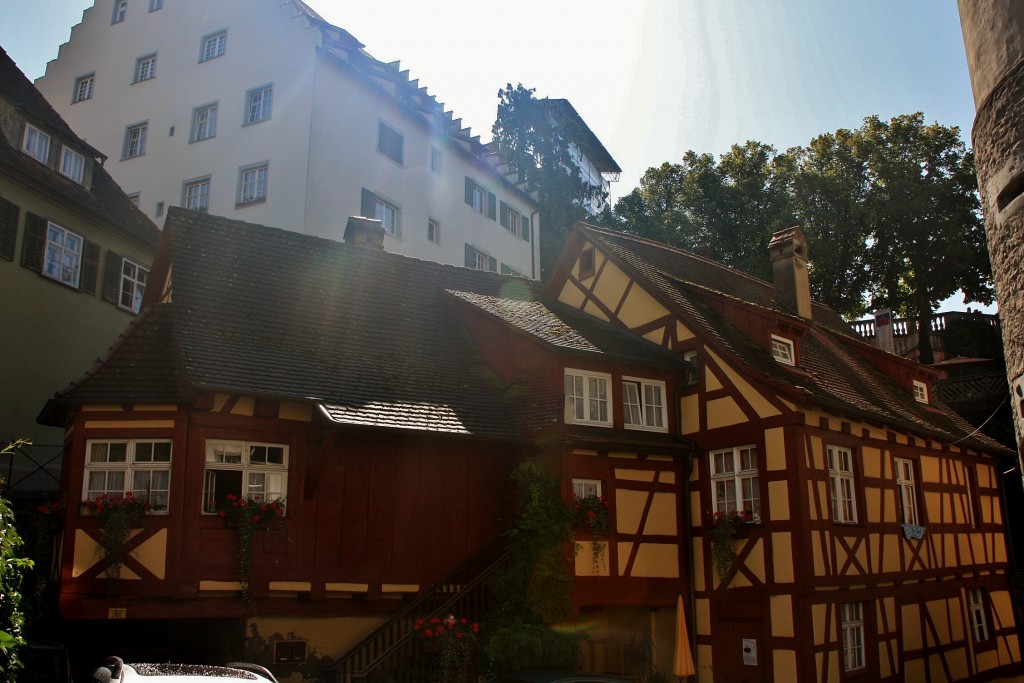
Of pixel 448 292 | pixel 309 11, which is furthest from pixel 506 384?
pixel 309 11

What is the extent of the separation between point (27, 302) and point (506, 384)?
11.2 meters

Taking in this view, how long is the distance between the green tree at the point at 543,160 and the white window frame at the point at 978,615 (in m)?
25.1

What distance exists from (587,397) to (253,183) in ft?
51.3

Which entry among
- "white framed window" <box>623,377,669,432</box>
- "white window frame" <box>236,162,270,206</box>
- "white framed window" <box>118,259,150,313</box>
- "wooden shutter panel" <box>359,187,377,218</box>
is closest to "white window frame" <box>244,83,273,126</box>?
"white window frame" <box>236,162,270,206</box>

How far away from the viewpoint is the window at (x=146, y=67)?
105 ft

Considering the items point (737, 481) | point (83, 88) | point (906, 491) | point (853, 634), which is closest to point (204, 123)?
point (83, 88)

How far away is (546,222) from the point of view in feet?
144

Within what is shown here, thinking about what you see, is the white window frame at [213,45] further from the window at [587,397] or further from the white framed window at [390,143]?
the window at [587,397]

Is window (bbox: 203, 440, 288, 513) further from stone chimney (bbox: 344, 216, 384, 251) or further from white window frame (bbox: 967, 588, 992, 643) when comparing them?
white window frame (bbox: 967, 588, 992, 643)

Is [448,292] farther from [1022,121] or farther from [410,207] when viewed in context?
[1022,121]

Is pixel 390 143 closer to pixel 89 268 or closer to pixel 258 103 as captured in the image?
pixel 258 103

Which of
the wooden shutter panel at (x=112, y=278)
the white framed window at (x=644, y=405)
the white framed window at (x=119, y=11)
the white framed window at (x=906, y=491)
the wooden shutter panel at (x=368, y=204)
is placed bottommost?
the white framed window at (x=906, y=491)

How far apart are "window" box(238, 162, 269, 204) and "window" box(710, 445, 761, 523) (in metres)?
16.8

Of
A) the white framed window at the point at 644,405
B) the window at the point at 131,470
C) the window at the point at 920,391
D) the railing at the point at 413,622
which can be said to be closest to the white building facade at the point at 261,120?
the white framed window at the point at 644,405
